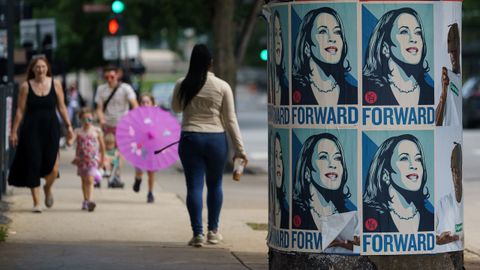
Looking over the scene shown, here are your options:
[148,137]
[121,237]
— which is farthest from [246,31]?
[121,237]

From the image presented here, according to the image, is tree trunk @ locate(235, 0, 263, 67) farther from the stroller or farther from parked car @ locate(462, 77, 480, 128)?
parked car @ locate(462, 77, 480, 128)

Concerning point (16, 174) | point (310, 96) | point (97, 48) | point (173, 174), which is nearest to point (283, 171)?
point (310, 96)

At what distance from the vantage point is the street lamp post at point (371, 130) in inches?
329

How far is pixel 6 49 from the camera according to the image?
17.2 metres

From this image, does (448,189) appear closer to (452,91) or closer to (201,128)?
(452,91)

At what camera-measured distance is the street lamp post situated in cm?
837

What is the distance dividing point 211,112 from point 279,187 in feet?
8.74

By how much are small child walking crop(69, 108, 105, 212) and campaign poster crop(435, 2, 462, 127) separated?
20.6 feet

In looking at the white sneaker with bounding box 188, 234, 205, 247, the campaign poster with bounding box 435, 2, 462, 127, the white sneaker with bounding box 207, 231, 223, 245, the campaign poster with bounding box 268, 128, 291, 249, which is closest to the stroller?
the white sneaker with bounding box 207, 231, 223, 245

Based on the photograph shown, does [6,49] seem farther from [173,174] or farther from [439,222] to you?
[439,222]

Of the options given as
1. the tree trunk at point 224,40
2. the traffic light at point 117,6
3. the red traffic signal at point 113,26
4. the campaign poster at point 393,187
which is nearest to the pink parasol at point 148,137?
the tree trunk at point 224,40

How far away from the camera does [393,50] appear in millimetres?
8367

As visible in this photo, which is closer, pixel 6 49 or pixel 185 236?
pixel 185 236

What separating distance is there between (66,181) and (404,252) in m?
10.9
